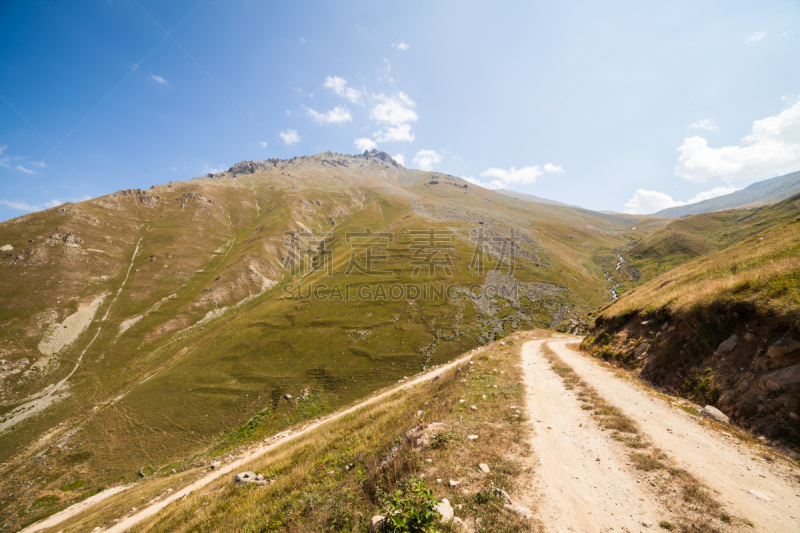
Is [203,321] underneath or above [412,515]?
above

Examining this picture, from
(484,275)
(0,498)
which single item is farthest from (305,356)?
(484,275)

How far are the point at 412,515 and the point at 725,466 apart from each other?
9.98 meters

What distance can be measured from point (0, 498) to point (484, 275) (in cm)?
8295

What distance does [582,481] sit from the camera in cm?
775

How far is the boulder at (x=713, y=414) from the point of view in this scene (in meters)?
10.1

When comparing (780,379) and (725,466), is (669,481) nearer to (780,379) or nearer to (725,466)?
(725,466)

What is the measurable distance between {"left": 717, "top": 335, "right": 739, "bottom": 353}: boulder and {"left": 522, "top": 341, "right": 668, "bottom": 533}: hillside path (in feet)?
24.9

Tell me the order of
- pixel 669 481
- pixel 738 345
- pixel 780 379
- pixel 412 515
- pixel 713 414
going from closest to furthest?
1. pixel 412 515
2. pixel 669 481
3. pixel 780 379
4. pixel 713 414
5. pixel 738 345

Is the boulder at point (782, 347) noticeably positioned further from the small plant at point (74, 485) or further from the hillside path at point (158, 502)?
the small plant at point (74, 485)

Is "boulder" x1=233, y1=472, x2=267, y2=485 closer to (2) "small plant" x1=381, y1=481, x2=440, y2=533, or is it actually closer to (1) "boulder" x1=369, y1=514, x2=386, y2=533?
(1) "boulder" x1=369, y1=514, x2=386, y2=533

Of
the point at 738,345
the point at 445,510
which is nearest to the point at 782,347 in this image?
the point at 738,345

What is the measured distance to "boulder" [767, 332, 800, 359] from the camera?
9.81m

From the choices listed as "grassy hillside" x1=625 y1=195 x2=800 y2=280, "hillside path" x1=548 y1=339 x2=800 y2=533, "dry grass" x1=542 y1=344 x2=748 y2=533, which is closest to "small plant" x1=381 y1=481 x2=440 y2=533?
"dry grass" x1=542 y1=344 x2=748 y2=533

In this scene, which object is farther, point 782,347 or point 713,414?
point 713,414
